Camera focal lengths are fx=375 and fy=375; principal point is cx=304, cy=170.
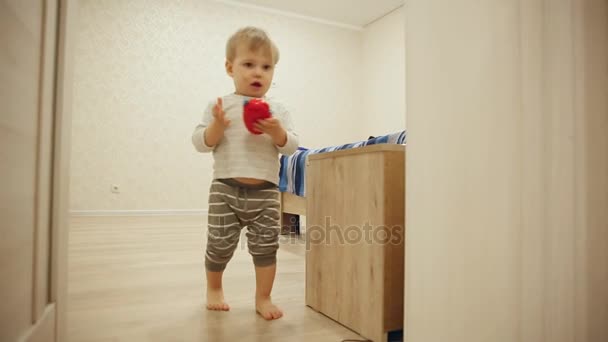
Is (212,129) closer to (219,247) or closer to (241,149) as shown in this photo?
(241,149)

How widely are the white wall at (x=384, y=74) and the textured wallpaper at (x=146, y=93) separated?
3.97 ft

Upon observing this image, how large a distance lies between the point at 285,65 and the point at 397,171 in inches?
161

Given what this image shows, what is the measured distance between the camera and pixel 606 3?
13.0 inches

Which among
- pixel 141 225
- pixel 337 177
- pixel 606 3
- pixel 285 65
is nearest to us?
pixel 606 3

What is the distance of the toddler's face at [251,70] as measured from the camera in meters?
1.04

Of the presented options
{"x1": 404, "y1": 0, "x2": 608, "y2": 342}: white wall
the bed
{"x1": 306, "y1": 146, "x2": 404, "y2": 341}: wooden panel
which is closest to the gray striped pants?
{"x1": 306, "y1": 146, "x2": 404, "y2": 341}: wooden panel

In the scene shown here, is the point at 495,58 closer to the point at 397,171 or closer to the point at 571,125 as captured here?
the point at 571,125

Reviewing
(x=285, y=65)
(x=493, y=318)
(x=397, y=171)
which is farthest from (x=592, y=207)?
(x=285, y=65)

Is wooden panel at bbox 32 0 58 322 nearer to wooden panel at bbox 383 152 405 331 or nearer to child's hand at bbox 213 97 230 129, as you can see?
child's hand at bbox 213 97 230 129

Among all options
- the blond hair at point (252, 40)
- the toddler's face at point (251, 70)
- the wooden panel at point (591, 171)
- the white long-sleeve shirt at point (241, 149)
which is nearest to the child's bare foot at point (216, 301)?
the white long-sleeve shirt at point (241, 149)

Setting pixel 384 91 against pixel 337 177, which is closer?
pixel 337 177

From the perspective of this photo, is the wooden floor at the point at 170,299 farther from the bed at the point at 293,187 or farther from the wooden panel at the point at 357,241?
the bed at the point at 293,187

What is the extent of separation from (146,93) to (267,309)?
3605 millimetres

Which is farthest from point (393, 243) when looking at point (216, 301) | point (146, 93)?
point (146, 93)
